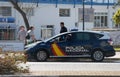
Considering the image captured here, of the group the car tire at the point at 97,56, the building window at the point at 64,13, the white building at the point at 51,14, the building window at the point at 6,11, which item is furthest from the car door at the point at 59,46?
the building window at the point at 64,13

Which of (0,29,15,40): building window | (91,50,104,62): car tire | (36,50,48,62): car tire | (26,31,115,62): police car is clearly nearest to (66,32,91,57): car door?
(26,31,115,62): police car

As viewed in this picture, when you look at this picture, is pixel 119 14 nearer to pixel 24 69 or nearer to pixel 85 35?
pixel 85 35

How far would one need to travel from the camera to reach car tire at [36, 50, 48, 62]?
2102 centimetres

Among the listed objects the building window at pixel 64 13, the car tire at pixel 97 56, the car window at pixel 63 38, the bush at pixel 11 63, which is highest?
the building window at pixel 64 13

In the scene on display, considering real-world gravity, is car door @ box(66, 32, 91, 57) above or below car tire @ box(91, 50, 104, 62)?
above

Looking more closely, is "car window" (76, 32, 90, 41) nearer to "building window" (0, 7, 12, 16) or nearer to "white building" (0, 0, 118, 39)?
"white building" (0, 0, 118, 39)

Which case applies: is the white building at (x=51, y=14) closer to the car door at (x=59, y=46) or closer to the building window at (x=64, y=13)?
the building window at (x=64, y=13)

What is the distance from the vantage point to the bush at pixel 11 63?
13.3 metres

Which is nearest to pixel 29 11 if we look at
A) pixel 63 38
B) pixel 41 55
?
pixel 63 38

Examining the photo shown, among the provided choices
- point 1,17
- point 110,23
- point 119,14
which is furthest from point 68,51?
point 110,23

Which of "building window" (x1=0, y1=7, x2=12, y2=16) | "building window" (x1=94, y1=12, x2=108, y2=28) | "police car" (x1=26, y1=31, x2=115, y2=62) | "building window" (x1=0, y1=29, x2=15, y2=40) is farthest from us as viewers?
"building window" (x1=94, y1=12, x2=108, y2=28)

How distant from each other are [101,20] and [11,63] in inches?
2553

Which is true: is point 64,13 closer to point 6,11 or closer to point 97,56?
point 6,11

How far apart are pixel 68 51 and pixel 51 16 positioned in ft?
161
